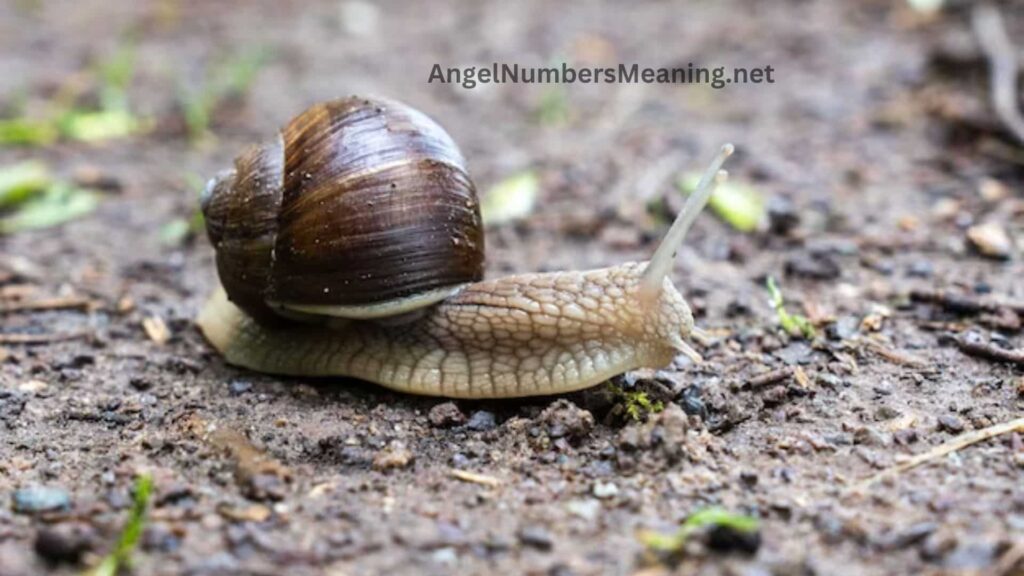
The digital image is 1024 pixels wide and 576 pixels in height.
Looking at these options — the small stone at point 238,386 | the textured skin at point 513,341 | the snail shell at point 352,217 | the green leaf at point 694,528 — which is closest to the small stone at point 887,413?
the textured skin at point 513,341

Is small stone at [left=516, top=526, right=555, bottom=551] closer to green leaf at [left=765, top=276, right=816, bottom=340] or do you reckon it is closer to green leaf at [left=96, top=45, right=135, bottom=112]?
green leaf at [left=765, top=276, right=816, bottom=340]

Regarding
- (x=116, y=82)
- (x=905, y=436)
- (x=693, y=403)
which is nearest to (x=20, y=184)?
(x=116, y=82)

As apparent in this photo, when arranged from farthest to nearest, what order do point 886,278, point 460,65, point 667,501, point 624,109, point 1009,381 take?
point 460,65 < point 624,109 < point 886,278 < point 1009,381 < point 667,501

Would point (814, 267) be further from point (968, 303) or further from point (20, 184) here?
point (20, 184)

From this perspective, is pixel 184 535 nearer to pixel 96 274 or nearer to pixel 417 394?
pixel 417 394

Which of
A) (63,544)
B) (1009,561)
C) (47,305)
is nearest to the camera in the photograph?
(1009,561)

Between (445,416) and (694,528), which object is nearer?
(694,528)

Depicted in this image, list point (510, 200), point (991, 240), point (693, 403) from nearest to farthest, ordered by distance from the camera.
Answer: point (693, 403) < point (991, 240) < point (510, 200)

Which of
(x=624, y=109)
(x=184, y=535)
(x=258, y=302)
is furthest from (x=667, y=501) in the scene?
(x=624, y=109)
